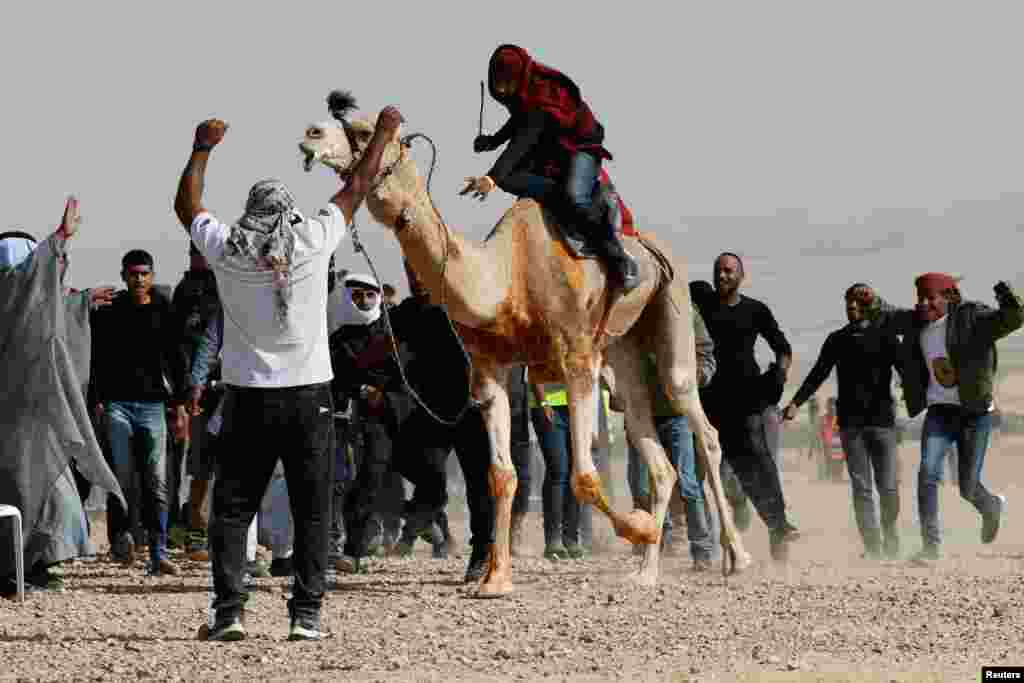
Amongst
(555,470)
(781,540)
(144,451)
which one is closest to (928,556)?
(781,540)

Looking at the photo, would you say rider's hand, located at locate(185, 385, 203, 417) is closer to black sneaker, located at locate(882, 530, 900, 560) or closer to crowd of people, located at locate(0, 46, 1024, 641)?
crowd of people, located at locate(0, 46, 1024, 641)

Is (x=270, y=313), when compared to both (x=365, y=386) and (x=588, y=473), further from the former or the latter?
(x=365, y=386)

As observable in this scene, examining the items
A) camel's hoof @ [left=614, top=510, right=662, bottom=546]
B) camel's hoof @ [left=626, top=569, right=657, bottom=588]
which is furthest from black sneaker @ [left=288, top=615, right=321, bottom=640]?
camel's hoof @ [left=626, top=569, right=657, bottom=588]

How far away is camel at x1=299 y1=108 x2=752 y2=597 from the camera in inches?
520

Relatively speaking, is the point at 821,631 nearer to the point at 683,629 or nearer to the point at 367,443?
the point at 683,629

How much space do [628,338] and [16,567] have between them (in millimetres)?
4640

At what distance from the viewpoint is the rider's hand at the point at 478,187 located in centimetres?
1325

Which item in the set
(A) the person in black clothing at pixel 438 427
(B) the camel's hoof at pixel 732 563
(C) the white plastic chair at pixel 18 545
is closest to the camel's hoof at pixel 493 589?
(A) the person in black clothing at pixel 438 427

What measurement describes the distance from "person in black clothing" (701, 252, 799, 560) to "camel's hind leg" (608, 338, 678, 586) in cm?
85

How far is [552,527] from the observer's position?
1691 cm

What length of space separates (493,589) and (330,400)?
105 inches

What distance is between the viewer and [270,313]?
430 inches

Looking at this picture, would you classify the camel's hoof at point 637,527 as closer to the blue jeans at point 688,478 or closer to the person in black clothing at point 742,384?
the blue jeans at point 688,478

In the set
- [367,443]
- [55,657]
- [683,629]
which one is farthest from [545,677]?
[367,443]
